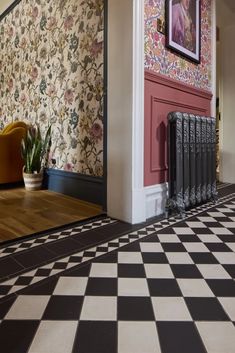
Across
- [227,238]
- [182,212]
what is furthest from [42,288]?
[182,212]

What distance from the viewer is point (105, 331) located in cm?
83

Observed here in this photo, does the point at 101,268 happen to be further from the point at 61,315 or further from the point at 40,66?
the point at 40,66

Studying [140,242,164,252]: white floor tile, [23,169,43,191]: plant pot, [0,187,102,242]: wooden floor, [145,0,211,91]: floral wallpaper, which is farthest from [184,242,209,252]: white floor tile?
[23,169,43,191]: plant pot

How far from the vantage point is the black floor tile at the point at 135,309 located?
896 mm

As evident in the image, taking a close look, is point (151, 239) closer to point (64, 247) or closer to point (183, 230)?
point (183, 230)

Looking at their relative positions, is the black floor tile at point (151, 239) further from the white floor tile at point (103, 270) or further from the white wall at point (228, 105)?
the white wall at point (228, 105)

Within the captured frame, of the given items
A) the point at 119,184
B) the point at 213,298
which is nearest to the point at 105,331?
the point at 213,298

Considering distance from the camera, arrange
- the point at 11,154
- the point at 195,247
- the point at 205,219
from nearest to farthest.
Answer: the point at 195,247 < the point at 205,219 < the point at 11,154

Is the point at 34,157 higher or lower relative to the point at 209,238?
higher

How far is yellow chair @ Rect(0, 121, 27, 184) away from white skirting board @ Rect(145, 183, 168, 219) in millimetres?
1938

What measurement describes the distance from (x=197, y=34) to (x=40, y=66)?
1764 mm

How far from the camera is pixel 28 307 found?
95cm

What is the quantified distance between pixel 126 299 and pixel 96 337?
219 mm

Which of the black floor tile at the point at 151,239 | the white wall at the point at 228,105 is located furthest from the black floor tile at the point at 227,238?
the white wall at the point at 228,105
